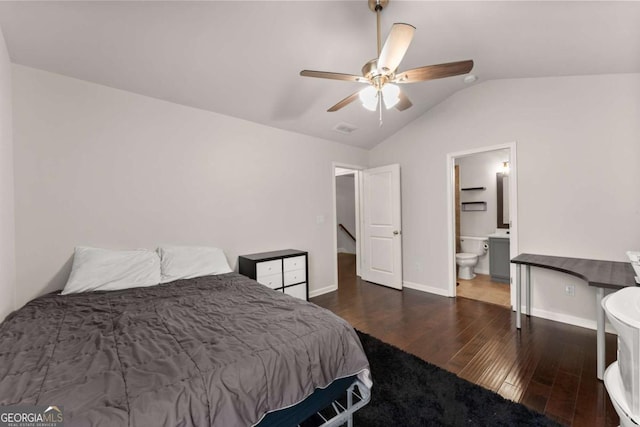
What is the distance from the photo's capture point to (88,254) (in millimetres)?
2260

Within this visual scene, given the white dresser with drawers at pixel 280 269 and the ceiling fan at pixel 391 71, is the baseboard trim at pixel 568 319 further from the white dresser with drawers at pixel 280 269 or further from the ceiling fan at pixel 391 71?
the ceiling fan at pixel 391 71

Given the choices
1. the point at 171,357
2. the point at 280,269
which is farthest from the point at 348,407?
the point at 280,269

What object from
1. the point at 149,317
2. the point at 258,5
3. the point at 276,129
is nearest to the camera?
the point at 149,317

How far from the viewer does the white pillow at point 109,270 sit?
2.15 metres

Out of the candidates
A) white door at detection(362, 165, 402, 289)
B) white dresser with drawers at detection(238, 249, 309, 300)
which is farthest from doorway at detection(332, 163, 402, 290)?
white dresser with drawers at detection(238, 249, 309, 300)

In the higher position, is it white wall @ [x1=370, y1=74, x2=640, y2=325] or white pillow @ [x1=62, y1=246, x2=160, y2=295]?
white wall @ [x1=370, y1=74, x2=640, y2=325]

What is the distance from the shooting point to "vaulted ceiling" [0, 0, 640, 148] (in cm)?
186

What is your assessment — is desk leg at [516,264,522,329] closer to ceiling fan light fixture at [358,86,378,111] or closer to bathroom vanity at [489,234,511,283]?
bathroom vanity at [489,234,511,283]

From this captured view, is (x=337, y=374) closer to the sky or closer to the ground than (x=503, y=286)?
closer to the sky

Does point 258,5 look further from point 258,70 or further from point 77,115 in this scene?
point 77,115

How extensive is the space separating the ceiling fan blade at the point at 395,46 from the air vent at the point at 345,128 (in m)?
2.09

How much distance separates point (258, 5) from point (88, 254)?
241cm

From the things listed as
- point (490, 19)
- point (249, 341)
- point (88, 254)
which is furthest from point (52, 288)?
point (490, 19)

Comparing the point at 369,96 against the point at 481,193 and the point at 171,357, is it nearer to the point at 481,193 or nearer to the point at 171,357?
the point at 171,357
